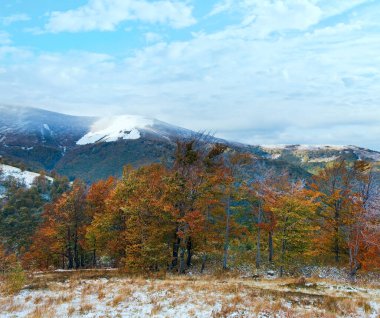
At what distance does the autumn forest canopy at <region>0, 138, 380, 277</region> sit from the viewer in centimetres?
3045

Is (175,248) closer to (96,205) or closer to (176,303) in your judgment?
(96,205)

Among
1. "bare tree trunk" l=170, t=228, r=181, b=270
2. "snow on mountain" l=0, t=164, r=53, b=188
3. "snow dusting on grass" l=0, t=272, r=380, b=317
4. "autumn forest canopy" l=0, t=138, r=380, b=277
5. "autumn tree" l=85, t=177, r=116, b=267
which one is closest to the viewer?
"snow dusting on grass" l=0, t=272, r=380, b=317

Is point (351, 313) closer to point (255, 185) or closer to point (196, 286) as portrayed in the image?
point (196, 286)

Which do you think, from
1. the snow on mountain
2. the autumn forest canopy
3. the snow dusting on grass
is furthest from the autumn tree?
the snow on mountain

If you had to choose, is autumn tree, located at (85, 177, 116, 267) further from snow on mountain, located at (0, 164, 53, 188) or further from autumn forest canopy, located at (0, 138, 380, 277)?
snow on mountain, located at (0, 164, 53, 188)

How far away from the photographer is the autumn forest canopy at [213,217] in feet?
99.9

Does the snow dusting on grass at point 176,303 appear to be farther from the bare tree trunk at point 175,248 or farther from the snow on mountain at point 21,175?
the snow on mountain at point 21,175

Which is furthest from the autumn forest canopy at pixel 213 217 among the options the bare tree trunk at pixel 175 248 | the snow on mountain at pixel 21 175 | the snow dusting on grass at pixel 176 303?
the snow on mountain at pixel 21 175

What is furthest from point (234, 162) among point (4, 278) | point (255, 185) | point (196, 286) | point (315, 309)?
point (4, 278)

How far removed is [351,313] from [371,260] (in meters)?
20.4

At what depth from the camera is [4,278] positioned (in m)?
24.8

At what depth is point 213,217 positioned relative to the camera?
36.9 meters

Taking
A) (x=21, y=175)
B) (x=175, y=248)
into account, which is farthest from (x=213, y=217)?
(x=21, y=175)

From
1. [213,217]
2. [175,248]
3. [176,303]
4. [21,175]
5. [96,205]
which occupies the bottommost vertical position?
[175,248]
